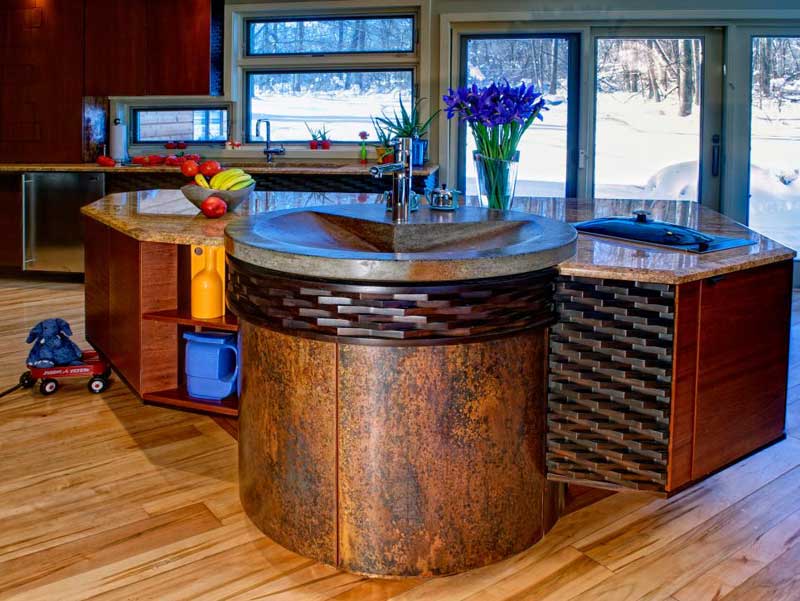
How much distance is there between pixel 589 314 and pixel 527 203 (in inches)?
61.7

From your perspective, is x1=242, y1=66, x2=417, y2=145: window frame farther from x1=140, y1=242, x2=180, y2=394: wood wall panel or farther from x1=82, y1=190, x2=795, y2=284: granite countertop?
x1=140, y1=242, x2=180, y2=394: wood wall panel

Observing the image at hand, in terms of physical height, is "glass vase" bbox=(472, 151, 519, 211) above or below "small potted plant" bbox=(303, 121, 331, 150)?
below

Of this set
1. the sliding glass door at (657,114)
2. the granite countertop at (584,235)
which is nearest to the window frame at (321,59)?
the sliding glass door at (657,114)

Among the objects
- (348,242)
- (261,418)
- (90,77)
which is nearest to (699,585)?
(261,418)

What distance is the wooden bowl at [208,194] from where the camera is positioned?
9.93 ft

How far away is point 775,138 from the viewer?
5867 mm

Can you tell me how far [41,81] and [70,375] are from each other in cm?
372

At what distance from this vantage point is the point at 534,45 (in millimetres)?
5980

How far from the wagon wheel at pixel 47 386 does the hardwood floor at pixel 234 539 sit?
36 cm

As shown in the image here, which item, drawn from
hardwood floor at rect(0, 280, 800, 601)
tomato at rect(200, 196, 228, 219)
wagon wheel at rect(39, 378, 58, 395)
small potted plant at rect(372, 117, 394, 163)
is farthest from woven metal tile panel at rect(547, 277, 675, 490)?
small potted plant at rect(372, 117, 394, 163)

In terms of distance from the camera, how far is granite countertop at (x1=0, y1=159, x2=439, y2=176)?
5.38 metres

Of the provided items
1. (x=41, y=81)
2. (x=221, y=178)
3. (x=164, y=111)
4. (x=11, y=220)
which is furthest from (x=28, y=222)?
(x=221, y=178)

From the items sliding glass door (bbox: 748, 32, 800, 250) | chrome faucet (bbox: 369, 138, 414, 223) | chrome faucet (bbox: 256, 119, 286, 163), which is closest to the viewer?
chrome faucet (bbox: 369, 138, 414, 223)

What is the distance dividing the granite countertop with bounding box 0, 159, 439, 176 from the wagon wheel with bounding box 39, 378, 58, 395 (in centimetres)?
243
